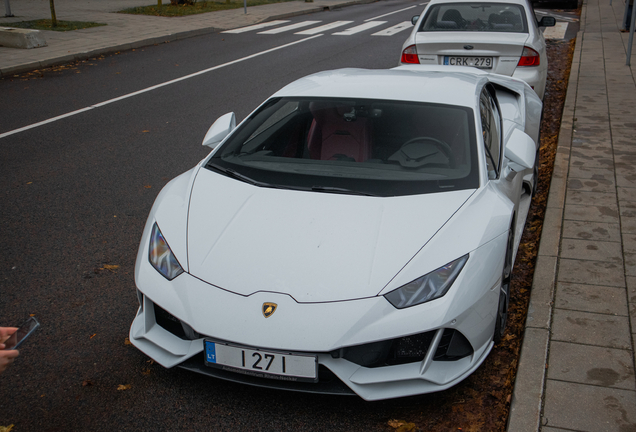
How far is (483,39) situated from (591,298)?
4.80m

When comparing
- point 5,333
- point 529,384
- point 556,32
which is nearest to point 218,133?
point 5,333

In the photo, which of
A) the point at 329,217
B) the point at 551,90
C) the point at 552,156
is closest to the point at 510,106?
the point at 552,156

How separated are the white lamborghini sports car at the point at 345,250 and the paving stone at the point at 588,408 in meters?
0.38

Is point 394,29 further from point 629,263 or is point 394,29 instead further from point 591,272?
point 591,272


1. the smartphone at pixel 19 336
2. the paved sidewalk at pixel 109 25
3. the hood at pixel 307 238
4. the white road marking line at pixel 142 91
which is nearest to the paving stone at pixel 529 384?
the hood at pixel 307 238

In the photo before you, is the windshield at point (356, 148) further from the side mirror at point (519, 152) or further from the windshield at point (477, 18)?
the windshield at point (477, 18)

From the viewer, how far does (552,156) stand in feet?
22.3

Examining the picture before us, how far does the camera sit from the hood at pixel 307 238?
2.83 m

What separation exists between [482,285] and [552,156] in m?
4.40

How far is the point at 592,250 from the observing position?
14.5ft

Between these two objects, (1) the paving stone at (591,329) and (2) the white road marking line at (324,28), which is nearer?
(1) the paving stone at (591,329)

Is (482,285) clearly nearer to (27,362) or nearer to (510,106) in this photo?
(27,362)

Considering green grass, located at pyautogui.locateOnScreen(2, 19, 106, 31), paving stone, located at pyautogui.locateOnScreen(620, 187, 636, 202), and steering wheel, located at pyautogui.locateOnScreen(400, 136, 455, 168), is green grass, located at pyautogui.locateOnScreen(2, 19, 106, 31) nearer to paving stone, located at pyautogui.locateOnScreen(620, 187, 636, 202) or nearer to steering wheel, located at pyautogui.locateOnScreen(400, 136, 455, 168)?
paving stone, located at pyautogui.locateOnScreen(620, 187, 636, 202)

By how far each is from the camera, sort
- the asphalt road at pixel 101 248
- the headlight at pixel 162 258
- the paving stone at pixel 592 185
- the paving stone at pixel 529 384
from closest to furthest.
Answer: the paving stone at pixel 529 384 → the asphalt road at pixel 101 248 → the headlight at pixel 162 258 → the paving stone at pixel 592 185
